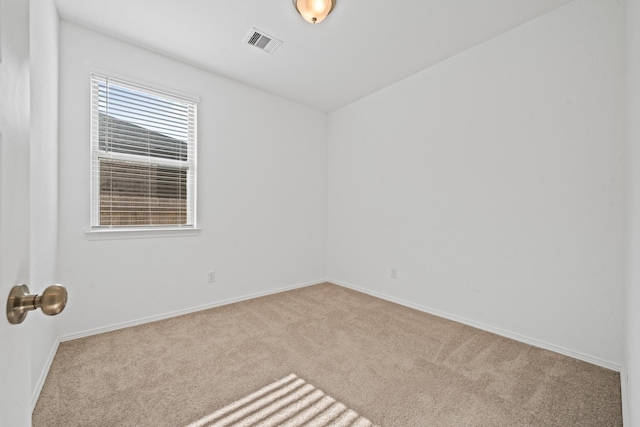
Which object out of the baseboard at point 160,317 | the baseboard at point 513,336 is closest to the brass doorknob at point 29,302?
the baseboard at point 160,317

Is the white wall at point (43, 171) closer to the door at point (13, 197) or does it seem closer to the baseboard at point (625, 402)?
the door at point (13, 197)

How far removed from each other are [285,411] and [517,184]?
240cm

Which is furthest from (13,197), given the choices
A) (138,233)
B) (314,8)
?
(138,233)

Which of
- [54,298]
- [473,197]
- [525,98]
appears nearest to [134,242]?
[54,298]

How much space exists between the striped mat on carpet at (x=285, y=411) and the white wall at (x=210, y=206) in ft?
5.25

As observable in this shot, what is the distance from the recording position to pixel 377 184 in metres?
3.43

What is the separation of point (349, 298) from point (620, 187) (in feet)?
8.30

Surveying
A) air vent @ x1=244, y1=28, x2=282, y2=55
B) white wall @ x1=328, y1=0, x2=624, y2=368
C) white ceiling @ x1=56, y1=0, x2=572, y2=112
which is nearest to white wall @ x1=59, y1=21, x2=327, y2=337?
white ceiling @ x1=56, y1=0, x2=572, y2=112

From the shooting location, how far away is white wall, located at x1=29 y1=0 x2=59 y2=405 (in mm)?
1518

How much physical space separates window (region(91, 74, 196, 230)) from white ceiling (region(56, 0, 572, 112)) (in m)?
0.48

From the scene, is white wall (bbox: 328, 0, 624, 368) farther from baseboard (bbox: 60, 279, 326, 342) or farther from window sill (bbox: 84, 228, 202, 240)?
window sill (bbox: 84, 228, 202, 240)

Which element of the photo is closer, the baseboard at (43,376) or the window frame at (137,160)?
the baseboard at (43,376)

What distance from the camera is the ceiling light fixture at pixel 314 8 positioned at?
1951mm

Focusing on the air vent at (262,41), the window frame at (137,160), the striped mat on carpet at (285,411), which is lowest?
the striped mat on carpet at (285,411)
